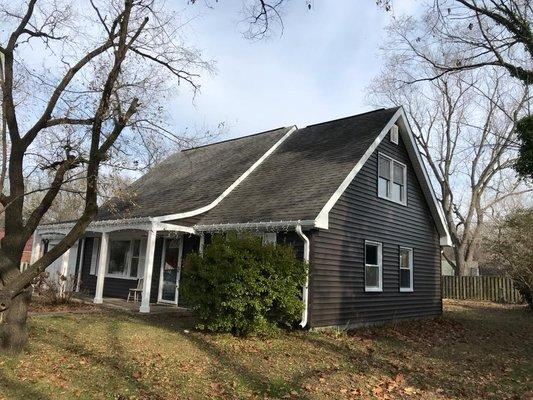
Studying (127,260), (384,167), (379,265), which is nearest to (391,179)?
(384,167)

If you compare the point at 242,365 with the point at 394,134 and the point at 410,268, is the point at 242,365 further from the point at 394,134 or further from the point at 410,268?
the point at 394,134

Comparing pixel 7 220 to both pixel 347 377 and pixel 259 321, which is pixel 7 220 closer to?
pixel 259 321

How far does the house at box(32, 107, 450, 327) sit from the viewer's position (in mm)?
12398

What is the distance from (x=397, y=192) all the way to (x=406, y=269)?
2676mm

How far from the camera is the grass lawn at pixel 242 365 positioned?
6.61 m

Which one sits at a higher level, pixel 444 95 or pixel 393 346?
pixel 444 95

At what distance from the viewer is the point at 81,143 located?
990cm

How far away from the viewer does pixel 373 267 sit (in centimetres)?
1446

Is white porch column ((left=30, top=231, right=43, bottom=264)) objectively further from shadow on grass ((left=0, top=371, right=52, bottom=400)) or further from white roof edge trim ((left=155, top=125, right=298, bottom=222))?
shadow on grass ((left=0, top=371, right=52, bottom=400))

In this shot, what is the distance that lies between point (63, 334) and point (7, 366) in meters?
2.32

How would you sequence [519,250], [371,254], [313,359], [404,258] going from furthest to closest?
1. [519,250]
2. [404,258]
3. [371,254]
4. [313,359]

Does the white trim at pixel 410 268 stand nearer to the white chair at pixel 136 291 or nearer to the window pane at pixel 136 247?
the white chair at pixel 136 291

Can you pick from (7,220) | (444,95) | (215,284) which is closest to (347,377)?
(215,284)

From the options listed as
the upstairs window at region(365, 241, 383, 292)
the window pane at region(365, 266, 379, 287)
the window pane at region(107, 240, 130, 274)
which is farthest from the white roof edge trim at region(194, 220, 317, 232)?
the window pane at region(107, 240, 130, 274)
